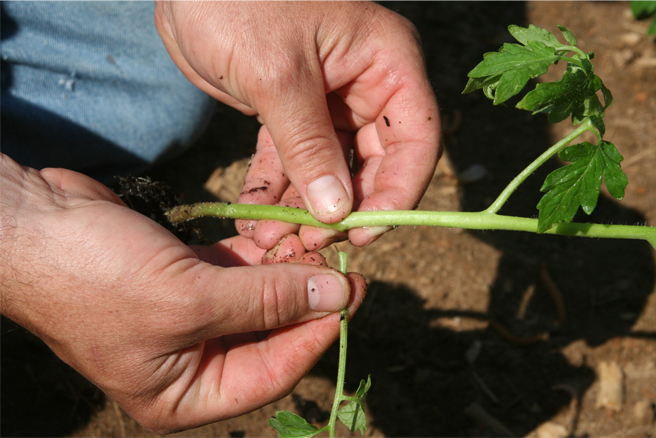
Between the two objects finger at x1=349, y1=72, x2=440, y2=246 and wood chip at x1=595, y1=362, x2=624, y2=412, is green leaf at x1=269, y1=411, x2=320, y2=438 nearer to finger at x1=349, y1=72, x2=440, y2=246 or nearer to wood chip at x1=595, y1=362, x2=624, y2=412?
finger at x1=349, y1=72, x2=440, y2=246

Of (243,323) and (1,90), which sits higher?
(1,90)

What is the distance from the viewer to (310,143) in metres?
2.01

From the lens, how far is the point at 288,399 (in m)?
2.86

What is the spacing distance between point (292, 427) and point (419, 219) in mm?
964

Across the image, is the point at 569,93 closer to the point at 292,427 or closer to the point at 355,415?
the point at 355,415

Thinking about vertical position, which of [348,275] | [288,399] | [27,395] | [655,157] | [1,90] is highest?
[1,90]

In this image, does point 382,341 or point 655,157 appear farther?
point 655,157

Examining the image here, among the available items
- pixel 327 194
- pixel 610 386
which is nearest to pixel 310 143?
pixel 327 194

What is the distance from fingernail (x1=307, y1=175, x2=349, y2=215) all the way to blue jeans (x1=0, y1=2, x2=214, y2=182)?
1.73 m

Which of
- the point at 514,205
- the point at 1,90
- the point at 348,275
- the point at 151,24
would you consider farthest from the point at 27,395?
the point at 514,205

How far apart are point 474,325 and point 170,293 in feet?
6.98

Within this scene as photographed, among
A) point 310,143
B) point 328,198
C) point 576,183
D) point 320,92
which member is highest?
point 320,92

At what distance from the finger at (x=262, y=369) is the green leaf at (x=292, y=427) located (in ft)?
0.82

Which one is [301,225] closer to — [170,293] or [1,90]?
[170,293]
